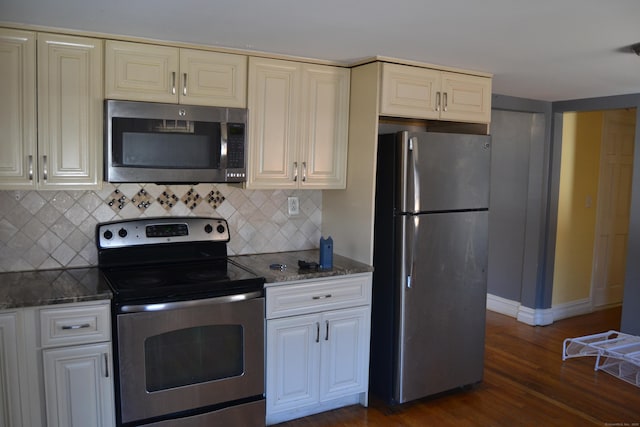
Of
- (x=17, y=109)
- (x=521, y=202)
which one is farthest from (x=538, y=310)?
(x=17, y=109)

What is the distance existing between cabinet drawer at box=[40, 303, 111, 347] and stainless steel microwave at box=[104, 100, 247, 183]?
0.68 meters

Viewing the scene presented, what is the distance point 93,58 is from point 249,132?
2.85ft

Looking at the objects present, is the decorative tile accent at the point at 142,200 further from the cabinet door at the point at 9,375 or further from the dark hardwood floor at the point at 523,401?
the dark hardwood floor at the point at 523,401

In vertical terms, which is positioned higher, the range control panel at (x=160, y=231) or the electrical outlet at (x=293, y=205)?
the electrical outlet at (x=293, y=205)

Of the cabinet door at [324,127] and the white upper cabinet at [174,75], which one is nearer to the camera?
the white upper cabinet at [174,75]

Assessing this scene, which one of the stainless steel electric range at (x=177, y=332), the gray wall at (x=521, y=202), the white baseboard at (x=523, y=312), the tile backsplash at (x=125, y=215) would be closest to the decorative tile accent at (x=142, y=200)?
the tile backsplash at (x=125, y=215)

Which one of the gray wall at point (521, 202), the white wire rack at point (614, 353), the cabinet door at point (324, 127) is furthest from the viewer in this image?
the gray wall at point (521, 202)

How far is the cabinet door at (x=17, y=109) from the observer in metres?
2.42

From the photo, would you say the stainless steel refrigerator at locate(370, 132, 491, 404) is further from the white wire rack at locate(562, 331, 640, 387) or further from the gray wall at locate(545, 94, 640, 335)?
the gray wall at locate(545, 94, 640, 335)

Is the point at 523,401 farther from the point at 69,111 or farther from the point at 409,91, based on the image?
the point at 69,111

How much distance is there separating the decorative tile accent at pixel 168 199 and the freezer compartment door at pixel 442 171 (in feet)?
4.31

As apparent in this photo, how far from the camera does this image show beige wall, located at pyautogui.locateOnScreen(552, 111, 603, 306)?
473 centimetres

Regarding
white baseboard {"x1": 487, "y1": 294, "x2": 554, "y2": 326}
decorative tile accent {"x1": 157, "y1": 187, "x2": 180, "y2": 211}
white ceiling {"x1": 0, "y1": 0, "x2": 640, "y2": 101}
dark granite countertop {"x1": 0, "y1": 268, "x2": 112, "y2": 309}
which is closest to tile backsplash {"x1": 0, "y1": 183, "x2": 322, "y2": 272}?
decorative tile accent {"x1": 157, "y1": 187, "x2": 180, "y2": 211}

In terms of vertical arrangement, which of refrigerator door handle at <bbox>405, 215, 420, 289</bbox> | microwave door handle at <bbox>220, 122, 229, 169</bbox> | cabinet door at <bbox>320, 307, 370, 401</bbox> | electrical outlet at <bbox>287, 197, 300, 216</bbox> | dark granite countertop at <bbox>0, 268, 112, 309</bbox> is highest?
microwave door handle at <bbox>220, 122, 229, 169</bbox>
